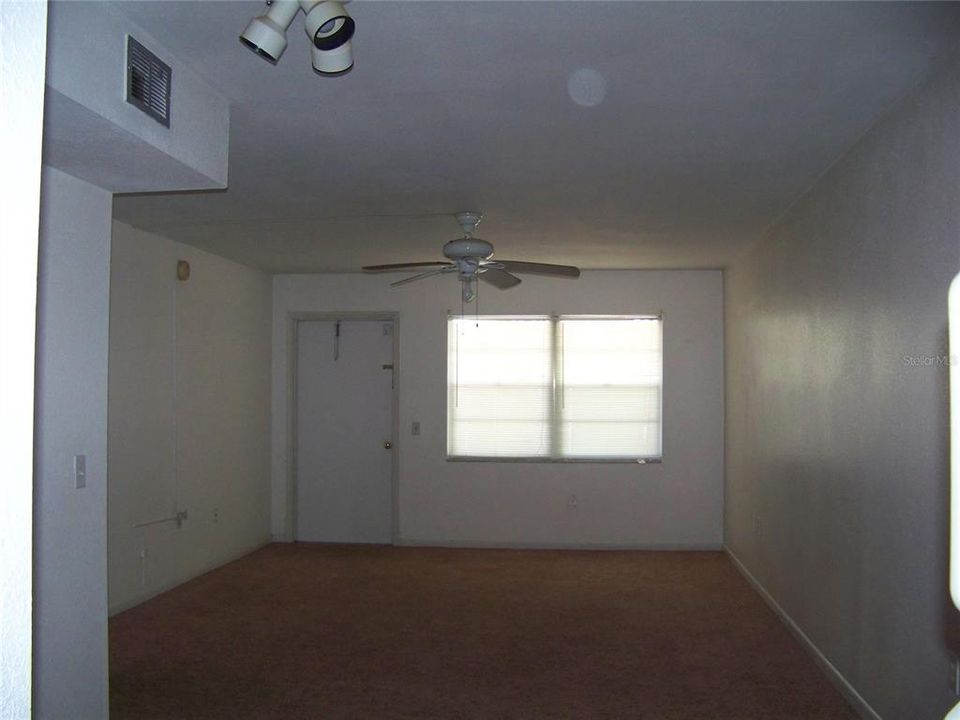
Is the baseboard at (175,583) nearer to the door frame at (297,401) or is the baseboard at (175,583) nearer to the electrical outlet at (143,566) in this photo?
the electrical outlet at (143,566)

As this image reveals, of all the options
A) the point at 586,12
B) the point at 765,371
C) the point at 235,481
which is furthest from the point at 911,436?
the point at 235,481

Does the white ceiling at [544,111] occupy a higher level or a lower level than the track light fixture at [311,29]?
higher

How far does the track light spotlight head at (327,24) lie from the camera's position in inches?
75.1

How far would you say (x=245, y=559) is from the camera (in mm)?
6773

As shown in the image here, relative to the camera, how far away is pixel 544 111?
315cm

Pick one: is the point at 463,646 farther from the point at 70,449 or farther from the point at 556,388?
the point at 556,388

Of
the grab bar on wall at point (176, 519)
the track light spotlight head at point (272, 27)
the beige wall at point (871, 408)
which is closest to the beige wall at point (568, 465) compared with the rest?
the grab bar on wall at point (176, 519)

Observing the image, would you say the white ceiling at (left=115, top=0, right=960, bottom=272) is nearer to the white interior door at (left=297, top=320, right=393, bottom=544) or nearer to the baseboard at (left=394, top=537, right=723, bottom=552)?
the white interior door at (left=297, top=320, right=393, bottom=544)

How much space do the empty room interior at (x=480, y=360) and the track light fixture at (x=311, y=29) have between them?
13mm

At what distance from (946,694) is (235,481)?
17.7 ft

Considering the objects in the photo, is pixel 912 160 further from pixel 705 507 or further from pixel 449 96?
pixel 705 507

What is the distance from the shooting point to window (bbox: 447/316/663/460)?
289 inches

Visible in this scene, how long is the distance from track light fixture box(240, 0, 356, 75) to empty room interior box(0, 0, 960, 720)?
13mm

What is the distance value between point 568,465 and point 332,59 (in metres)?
5.58
